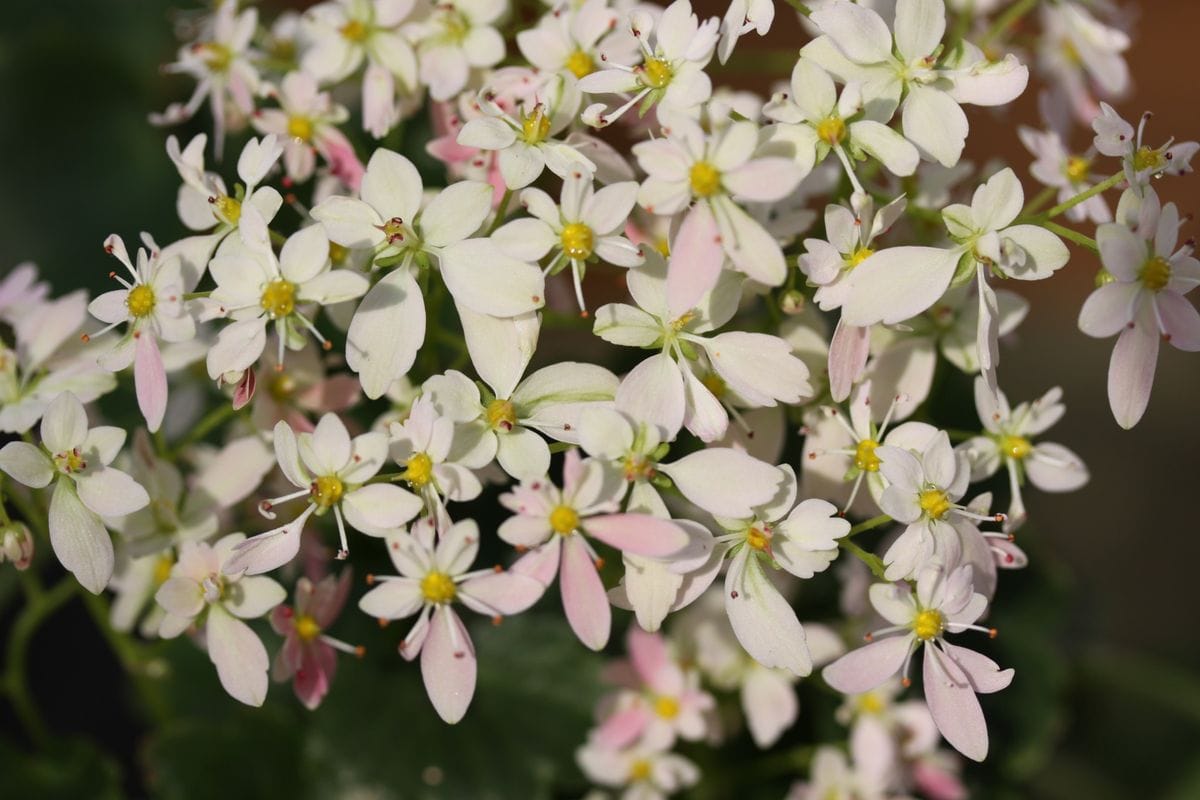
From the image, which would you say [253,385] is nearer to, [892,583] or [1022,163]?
[892,583]

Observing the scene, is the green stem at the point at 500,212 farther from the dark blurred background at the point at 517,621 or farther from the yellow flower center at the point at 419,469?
the dark blurred background at the point at 517,621

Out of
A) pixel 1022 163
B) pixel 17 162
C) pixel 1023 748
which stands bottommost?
pixel 1022 163

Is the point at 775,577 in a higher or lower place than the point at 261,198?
lower

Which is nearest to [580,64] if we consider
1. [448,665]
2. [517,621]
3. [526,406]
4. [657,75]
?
[657,75]

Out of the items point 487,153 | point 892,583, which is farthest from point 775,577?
point 487,153

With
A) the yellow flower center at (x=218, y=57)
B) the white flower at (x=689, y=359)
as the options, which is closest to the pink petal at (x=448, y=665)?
the white flower at (x=689, y=359)

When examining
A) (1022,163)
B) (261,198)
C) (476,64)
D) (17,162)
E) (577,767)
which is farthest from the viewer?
(1022,163)
